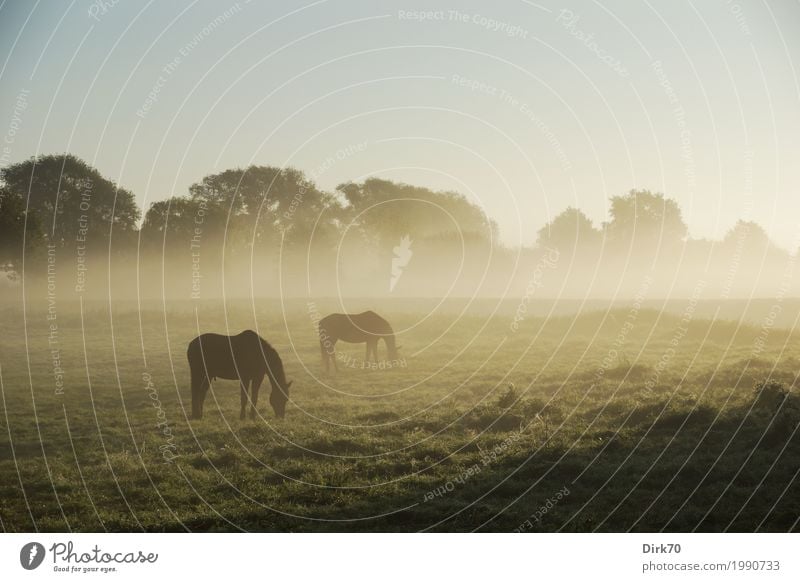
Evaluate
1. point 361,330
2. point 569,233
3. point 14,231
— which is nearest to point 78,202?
point 14,231

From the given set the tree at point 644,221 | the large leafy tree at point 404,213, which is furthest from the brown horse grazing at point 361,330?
the tree at point 644,221

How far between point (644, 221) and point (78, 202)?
50.6 metres

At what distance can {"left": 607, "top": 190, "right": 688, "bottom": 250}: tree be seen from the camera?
63812 millimetres

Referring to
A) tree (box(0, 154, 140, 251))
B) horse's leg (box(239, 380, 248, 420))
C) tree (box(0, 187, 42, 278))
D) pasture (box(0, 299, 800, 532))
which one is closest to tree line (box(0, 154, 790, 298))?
tree (box(0, 154, 140, 251))

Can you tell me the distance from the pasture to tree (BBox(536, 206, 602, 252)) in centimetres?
4041

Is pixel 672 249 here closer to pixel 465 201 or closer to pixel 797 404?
pixel 465 201

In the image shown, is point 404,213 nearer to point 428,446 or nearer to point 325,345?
point 325,345

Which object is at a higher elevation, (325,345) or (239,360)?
(325,345)

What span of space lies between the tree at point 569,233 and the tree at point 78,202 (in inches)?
1583

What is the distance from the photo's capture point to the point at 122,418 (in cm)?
2067

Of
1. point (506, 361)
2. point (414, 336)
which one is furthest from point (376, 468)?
point (414, 336)

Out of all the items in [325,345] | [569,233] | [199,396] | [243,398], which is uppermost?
[569,233]

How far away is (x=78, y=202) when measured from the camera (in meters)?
57.5

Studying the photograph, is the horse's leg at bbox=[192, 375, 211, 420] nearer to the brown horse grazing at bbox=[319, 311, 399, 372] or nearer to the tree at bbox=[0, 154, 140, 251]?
the brown horse grazing at bbox=[319, 311, 399, 372]
